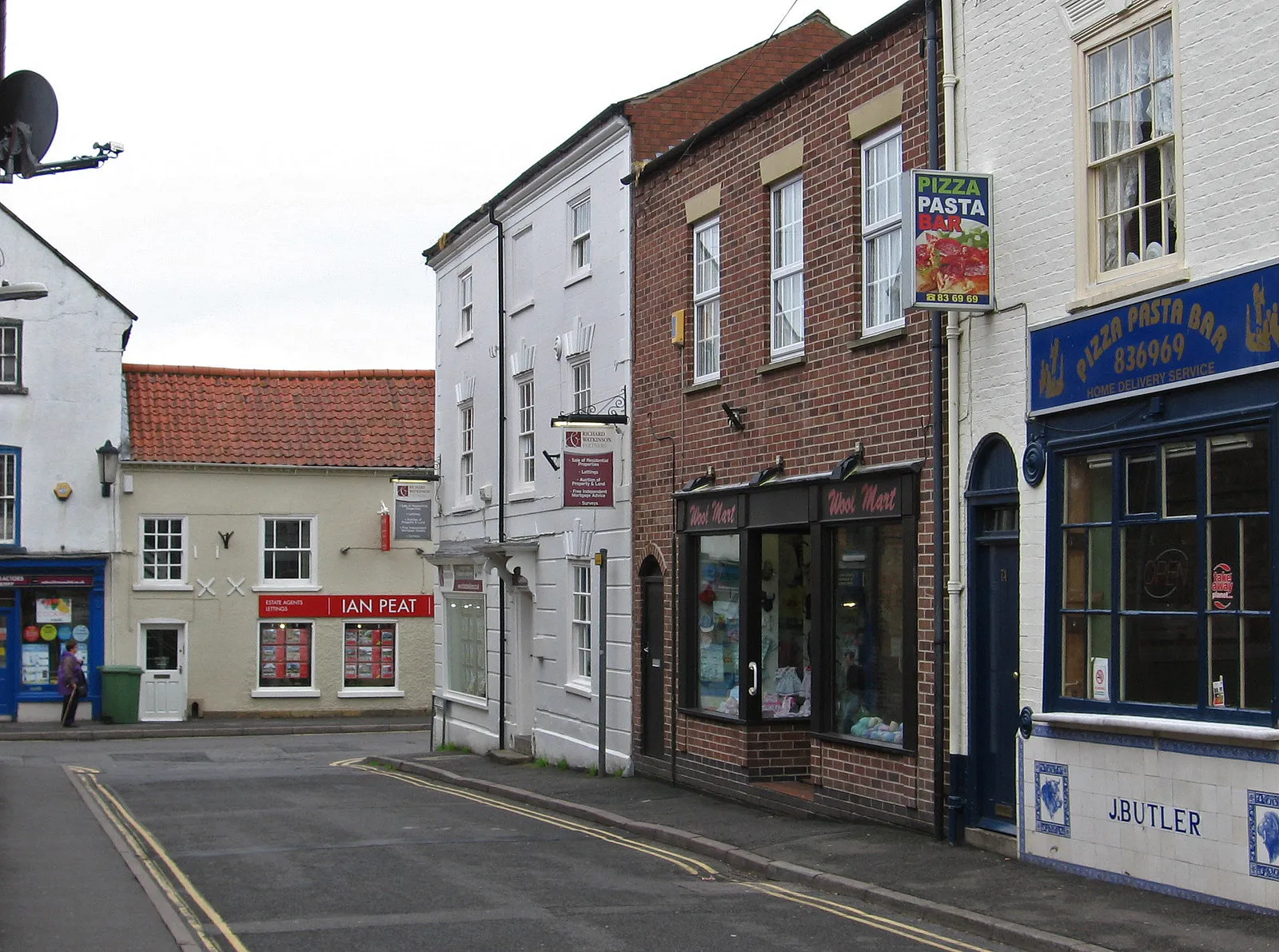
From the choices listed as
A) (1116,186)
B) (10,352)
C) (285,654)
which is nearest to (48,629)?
(285,654)

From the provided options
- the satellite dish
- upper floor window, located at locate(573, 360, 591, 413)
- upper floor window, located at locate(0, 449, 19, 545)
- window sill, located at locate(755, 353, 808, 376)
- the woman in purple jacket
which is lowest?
the woman in purple jacket

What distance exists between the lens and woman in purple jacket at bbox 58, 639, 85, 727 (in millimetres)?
33906

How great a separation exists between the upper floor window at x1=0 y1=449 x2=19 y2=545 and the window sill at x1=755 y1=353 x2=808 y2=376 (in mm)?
23971

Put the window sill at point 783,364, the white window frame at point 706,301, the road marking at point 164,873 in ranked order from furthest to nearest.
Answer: the white window frame at point 706,301 < the window sill at point 783,364 < the road marking at point 164,873

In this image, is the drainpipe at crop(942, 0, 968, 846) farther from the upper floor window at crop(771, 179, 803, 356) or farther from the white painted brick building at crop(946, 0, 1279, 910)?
the upper floor window at crop(771, 179, 803, 356)

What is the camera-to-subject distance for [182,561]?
1439 inches

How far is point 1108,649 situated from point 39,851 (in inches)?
388

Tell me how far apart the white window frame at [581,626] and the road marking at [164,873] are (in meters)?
6.25

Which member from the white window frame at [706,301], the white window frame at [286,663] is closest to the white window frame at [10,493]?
the white window frame at [286,663]

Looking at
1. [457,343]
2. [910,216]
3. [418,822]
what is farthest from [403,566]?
[910,216]

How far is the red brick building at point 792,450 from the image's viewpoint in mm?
13758

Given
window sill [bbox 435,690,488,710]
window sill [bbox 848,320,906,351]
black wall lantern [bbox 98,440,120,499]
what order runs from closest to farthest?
1. window sill [bbox 848,320,906,351]
2. window sill [bbox 435,690,488,710]
3. black wall lantern [bbox 98,440,120,499]

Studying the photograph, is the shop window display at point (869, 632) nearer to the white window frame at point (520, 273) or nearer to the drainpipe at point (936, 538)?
the drainpipe at point (936, 538)

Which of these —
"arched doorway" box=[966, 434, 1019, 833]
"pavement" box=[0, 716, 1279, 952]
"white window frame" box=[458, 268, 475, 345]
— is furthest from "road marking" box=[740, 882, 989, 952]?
"white window frame" box=[458, 268, 475, 345]
